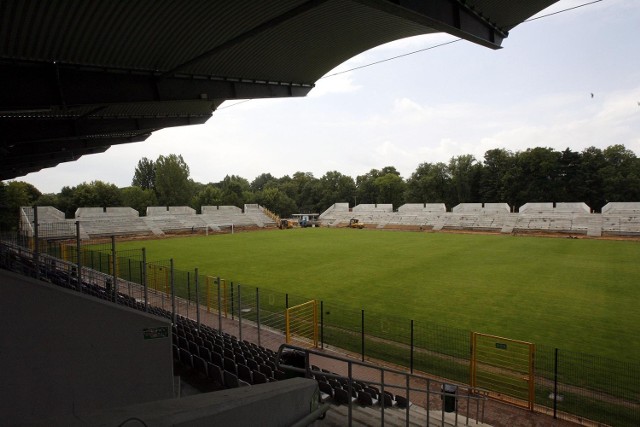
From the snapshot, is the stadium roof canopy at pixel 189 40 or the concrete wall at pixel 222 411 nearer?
the concrete wall at pixel 222 411

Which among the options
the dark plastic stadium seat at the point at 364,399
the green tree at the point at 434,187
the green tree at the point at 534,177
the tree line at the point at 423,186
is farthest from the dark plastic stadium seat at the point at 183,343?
the green tree at the point at 434,187

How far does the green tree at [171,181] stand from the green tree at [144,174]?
85.7ft

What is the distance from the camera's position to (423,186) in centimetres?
9000

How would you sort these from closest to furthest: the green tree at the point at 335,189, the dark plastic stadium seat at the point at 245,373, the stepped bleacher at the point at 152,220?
1. the dark plastic stadium seat at the point at 245,373
2. the stepped bleacher at the point at 152,220
3. the green tree at the point at 335,189

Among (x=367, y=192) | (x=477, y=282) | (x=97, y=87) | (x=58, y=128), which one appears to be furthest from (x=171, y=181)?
(x=97, y=87)

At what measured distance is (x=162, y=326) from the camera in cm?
641

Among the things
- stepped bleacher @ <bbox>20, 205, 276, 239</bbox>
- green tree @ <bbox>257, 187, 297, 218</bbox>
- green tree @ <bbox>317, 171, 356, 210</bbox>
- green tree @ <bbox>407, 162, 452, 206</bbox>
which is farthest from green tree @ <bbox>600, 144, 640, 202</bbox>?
green tree @ <bbox>257, 187, 297, 218</bbox>

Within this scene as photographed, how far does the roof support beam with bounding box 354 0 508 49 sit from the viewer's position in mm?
5816

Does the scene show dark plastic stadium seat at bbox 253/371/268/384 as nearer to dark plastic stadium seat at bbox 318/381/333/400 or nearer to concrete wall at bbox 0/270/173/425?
dark plastic stadium seat at bbox 318/381/333/400

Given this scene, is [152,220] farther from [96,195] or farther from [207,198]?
[207,198]

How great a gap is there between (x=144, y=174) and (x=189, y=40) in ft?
369

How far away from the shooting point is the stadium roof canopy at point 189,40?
668 cm

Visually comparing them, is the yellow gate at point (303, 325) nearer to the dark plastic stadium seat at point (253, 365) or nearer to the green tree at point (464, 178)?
the dark plastic stadium seat at point (253, 365)

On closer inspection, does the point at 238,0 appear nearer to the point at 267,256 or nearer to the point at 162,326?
the point at 162,326
